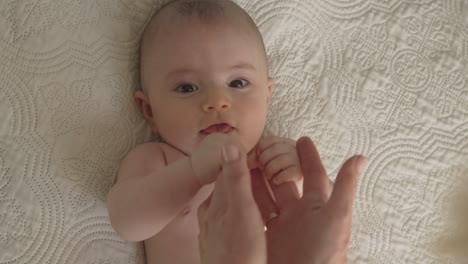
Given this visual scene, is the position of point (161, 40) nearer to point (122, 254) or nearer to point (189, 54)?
point (189, 54)

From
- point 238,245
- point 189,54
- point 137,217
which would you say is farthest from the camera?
point 189,54

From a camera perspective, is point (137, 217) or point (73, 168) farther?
Answer: point (73, 168)

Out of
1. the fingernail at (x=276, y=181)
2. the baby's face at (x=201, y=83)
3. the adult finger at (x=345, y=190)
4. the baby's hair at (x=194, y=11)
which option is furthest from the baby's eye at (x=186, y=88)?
the adult finger at (x=345, y=190)

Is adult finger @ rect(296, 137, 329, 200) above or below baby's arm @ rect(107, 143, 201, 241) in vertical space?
above

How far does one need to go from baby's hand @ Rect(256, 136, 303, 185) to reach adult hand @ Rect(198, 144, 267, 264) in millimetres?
226

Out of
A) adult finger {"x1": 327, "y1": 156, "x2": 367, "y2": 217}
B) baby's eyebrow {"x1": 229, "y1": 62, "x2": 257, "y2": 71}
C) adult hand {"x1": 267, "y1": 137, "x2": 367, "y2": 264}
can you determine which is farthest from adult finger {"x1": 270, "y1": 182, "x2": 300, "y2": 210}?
baby's eyebrow {"x1": 229, "y1": 62, "x2": 257, "y2": 71}

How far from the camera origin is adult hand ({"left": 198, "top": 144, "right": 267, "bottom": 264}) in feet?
1.96

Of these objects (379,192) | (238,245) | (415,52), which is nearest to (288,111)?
(379,192)

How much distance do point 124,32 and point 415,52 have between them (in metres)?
0.69

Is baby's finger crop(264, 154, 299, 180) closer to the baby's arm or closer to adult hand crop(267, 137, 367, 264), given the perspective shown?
adult hand crop(267, 137, 367, 264)

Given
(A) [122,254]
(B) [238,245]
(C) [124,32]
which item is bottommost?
(A) [122,254]

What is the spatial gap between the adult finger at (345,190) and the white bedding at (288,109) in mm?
415

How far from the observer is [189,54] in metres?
0.91

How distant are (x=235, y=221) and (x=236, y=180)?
0.05m
